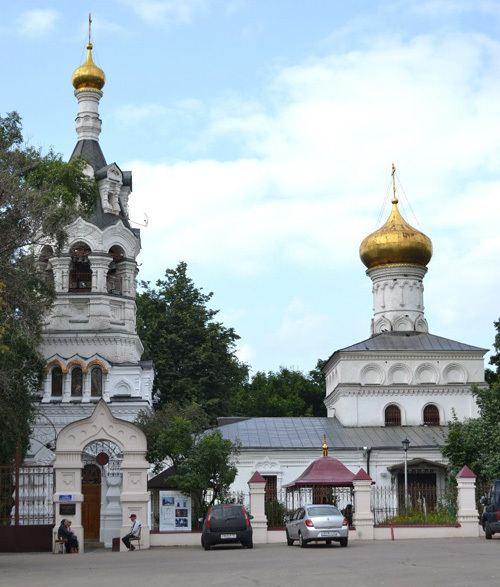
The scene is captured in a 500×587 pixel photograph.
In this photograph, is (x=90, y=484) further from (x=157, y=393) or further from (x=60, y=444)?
(x=157, y=393)

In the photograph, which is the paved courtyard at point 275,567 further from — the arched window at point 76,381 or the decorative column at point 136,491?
the arched window at point 76,381

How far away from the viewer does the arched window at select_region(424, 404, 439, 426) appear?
39.5 meters

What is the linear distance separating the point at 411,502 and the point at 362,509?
6633mm

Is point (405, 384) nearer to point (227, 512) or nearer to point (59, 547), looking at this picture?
point (227, 512)

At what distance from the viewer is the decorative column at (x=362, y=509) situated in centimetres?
2538

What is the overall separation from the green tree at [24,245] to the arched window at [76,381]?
1323 millimetres

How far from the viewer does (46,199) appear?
25625 millimetres

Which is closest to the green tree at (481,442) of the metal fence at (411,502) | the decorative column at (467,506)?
the metal fence at (411,502)

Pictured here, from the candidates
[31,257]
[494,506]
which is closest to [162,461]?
[31,257]

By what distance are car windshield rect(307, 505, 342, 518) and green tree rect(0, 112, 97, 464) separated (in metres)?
7.50

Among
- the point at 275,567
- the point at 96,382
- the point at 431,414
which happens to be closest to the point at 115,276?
the point at 96,382

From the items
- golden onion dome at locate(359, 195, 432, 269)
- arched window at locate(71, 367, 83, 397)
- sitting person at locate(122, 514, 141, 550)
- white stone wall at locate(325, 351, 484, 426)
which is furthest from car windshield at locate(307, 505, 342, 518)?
golden onion dome at locate(359, 195, 432, 269)

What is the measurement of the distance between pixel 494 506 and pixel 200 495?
7639 mm

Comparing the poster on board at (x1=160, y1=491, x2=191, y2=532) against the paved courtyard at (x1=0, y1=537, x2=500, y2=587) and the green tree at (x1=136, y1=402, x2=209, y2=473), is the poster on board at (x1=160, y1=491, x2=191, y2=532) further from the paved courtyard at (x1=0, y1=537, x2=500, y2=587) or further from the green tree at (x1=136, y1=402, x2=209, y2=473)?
the paved courtyard at (x1=0, y1=537, x2=500, y2=587)
